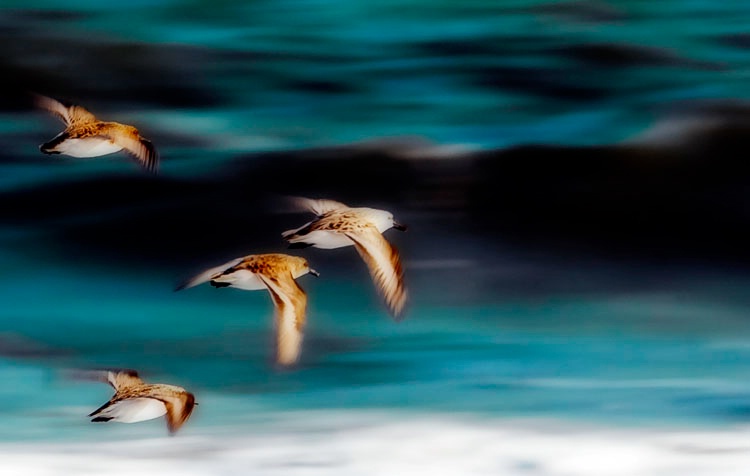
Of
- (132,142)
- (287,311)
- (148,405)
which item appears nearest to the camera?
(287,311)

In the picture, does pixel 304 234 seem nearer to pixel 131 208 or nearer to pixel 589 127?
pixel 131 208

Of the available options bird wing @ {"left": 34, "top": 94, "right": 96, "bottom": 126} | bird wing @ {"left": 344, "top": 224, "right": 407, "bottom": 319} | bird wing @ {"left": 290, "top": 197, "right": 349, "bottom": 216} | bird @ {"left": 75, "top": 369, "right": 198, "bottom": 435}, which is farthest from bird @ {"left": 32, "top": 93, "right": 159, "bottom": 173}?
bird wing @ {"left": 344, "top": 224, "right": 407, "bottom": 319}

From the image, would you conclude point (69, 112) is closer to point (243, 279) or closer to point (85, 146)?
point (85, 146)

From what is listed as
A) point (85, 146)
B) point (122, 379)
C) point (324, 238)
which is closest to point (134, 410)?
point (122, 379)

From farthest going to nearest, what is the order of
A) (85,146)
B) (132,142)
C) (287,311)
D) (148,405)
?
(132,142), (85,146), (148,405), (287,311)

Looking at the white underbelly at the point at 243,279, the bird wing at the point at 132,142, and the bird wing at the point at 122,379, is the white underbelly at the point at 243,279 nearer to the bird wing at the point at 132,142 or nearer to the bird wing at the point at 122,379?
the bird wing at the point at 122,379

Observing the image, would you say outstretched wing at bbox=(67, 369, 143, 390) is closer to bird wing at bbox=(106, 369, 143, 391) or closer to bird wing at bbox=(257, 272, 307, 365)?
bird wing at bbox=(106, 369, 143, 391)
